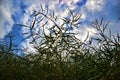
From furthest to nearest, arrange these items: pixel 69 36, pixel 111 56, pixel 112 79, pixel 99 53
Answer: pixel 69 36, pixel 99 53, pixel 111 56, pixel 112 79

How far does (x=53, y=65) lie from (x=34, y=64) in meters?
0.21

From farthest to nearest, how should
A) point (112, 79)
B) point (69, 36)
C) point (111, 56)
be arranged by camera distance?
1. point (69, 36)
2. point (111, 56)
3. point (112, 79)

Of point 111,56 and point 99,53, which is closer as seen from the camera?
point 111,56

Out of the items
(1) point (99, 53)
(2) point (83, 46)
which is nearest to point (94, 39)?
(2) point (83, 46)

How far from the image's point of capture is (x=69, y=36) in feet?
11.3

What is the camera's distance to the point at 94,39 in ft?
11.8

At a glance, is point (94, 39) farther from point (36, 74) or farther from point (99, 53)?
point (36, 74)

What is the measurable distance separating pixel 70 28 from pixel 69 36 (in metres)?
0.21

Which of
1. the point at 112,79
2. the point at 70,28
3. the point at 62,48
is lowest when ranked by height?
the point at 112,79

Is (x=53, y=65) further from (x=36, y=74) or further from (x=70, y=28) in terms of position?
(x=70, y=28)

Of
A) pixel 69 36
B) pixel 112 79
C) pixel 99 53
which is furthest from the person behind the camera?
pixel 69 36

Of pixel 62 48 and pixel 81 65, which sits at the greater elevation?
pixel 62 48

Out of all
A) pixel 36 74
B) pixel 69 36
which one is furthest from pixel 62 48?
pixel 36 74

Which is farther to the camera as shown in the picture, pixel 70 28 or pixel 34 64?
pixel 70 28
